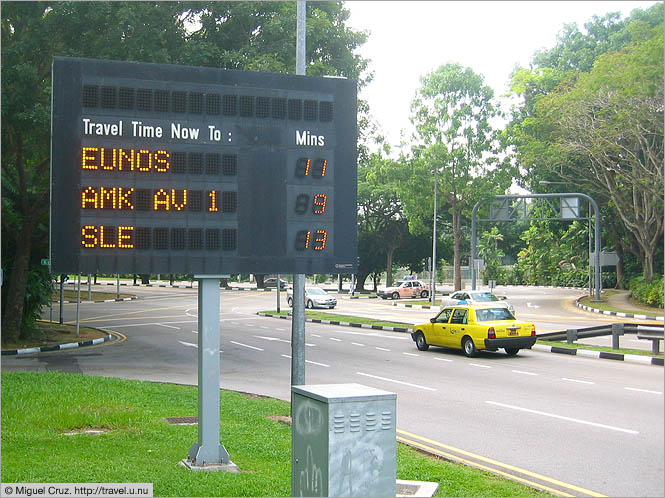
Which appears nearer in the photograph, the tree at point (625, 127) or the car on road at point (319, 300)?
the tree at point (625, 127)

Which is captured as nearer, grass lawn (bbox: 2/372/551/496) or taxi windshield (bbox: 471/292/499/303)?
grass lawn (bbox: 2/372/551/496)

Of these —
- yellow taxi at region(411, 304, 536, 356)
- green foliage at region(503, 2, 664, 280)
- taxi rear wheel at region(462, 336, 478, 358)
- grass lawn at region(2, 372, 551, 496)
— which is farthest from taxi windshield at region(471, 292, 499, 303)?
grass lawn at region(2, 372, 551, 496)

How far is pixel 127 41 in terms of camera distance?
789 inches

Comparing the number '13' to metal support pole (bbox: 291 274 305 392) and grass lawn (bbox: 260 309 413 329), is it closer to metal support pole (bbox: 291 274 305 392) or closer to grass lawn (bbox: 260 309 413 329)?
metal support pole (bbox: 291 274 305 392)

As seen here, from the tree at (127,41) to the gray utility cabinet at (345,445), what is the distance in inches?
572

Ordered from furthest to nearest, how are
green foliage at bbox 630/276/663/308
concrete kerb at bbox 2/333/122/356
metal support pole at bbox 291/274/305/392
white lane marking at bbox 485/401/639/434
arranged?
1. green foliage at bbox 630/276/663/308
2. concrete kerb at bbox 2/333/122/356
3. metal support pole at bbox 291/274/305/392
4. white lane marking at bbox 485/401/639/434

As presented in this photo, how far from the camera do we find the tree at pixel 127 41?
65.8 feet

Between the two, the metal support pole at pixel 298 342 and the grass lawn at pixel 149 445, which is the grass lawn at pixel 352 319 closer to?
the grass lawn at pixel 149 445

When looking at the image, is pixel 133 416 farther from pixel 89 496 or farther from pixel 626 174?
pixel 626 174

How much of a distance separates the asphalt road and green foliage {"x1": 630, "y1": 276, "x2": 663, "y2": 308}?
40.3 feet

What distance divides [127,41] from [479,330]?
1196cm

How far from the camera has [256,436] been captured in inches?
399

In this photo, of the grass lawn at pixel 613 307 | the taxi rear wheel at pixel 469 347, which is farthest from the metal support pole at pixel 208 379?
the grass lawn at pixel 613 307

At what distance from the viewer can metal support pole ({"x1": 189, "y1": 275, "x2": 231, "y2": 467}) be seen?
8.55 metres
